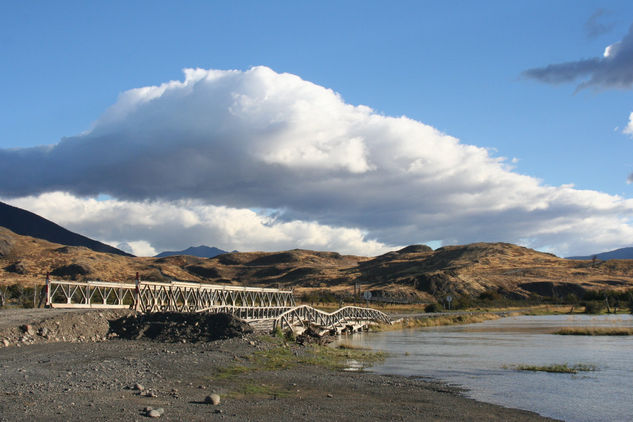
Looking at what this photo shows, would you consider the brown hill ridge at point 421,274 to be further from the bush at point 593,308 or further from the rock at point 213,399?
the rock at point 213,399

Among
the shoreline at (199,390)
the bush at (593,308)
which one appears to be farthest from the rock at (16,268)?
the bush at (593,308)

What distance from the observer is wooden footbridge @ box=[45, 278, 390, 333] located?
131 feet

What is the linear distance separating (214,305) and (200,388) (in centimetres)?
3639

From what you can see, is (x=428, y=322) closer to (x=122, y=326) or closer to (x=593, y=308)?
(x=593, y=308)

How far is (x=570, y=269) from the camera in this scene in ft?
571

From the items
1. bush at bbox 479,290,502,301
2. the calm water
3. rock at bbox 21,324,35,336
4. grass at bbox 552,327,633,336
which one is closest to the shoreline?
the calm water

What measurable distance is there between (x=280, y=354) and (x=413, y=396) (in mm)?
11123

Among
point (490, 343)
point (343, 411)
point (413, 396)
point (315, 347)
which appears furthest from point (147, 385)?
point (490, 343)

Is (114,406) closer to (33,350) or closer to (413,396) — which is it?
(413,396)

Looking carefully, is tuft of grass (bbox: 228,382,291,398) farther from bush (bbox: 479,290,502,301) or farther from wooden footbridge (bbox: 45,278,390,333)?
bush (bbox: 479,290,502,301)

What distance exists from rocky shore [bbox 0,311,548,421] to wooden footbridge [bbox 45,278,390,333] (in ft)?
36.7

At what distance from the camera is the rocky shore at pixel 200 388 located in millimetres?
14188

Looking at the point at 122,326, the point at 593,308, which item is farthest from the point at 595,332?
the point at 593,308

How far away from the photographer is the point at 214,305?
5359 cm
